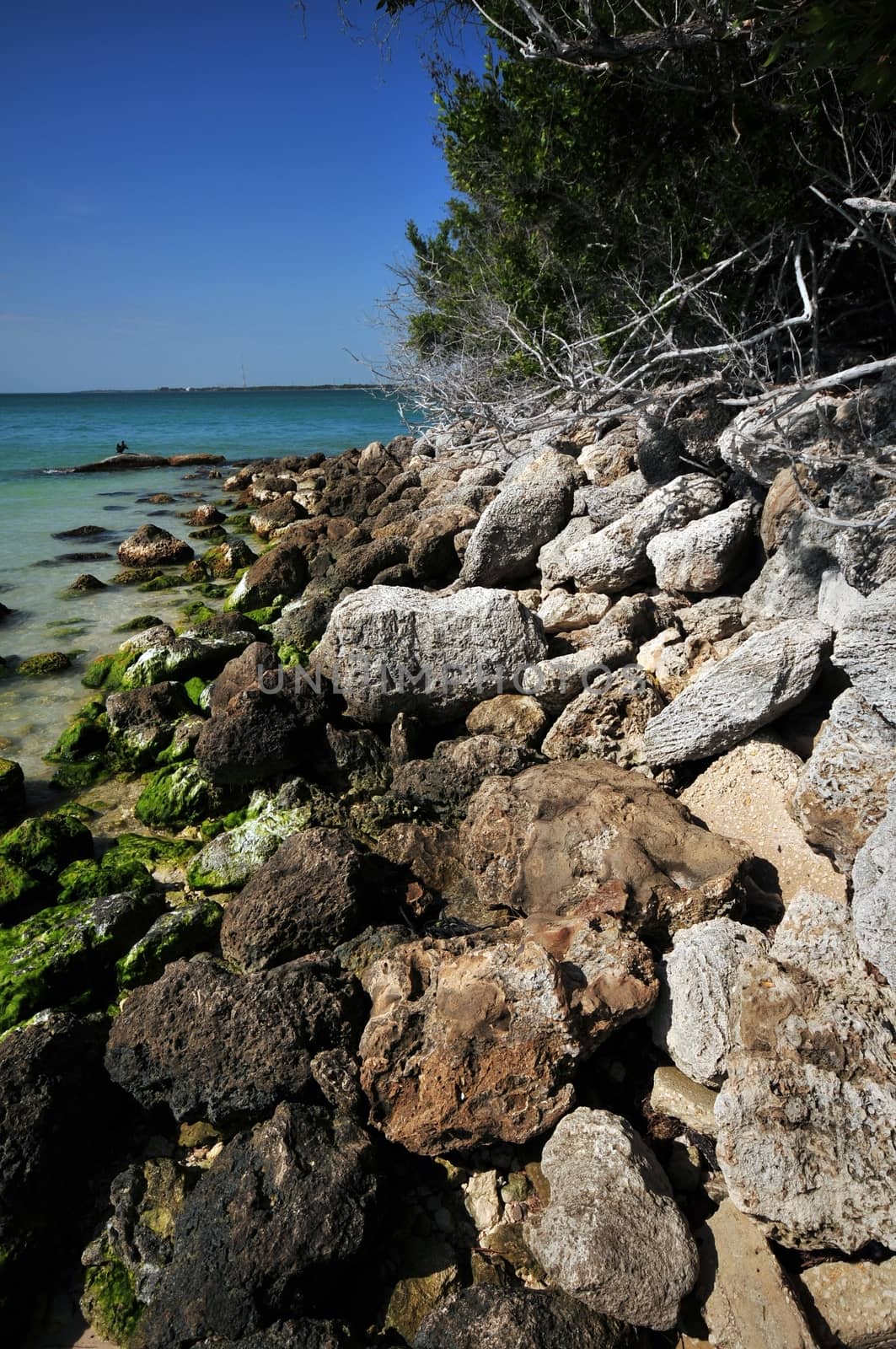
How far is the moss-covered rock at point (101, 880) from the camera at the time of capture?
17.0ft

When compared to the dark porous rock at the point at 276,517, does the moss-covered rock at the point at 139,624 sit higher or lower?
lower

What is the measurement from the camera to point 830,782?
3.82 m

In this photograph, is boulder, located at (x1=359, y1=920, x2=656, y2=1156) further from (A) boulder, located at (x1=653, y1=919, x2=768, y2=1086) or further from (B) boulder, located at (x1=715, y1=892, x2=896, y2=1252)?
(B) boulder, located at (x1=715, y1=892, x2=896, y2=1252)

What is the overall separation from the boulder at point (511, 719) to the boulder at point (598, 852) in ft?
2.79

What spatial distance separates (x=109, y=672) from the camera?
343 inches

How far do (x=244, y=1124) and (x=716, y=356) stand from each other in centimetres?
778

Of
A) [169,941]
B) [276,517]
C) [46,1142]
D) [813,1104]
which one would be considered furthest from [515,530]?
[276,517]

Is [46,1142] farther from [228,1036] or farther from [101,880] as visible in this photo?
[101,880]

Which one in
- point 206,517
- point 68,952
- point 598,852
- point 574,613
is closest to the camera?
point 598,852

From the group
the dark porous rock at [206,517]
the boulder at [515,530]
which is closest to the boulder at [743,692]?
the boulder at [515,530]

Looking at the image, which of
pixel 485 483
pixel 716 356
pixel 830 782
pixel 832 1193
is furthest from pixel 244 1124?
pixel 485 483

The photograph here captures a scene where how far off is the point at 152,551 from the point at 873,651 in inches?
497

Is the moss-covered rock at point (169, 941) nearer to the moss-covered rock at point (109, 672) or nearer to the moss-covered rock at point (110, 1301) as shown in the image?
the moss-covered rock at point (110, 1301)

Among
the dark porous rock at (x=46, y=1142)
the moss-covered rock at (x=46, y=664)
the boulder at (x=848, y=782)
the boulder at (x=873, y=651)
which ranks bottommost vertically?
the dark porous rock at (x=46, y=1142)
